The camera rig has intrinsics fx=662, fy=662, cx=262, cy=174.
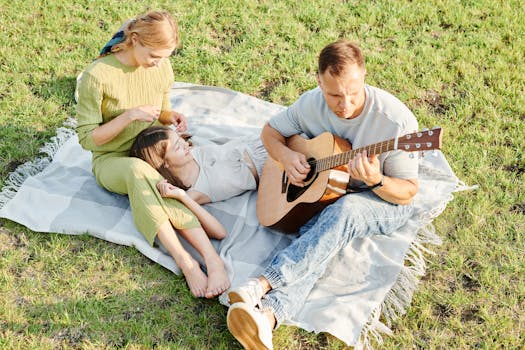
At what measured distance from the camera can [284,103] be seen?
530 centimetres

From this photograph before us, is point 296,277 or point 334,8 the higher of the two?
point 334,8

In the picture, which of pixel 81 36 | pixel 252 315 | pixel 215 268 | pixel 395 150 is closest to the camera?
pixel 252 315

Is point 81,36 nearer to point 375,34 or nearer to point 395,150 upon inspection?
point 375,34

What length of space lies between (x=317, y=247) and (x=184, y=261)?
0.80 meters

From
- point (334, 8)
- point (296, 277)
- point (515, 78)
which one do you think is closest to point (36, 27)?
point (334, 8)

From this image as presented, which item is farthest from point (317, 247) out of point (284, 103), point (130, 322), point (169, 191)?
point (284, 103)

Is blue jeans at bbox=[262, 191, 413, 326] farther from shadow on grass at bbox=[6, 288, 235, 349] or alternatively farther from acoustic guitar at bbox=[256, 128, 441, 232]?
shadow on grass at bbox=[6, 288, 235, 349]

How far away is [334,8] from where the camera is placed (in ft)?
20.3

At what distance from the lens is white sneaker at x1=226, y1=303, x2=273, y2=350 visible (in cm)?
329

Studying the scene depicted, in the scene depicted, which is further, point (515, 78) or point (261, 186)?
point (515, 78)

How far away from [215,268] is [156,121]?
1.22 meters

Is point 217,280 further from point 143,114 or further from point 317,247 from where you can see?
point 143,114

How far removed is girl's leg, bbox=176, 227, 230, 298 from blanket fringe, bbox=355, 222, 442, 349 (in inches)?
32.6

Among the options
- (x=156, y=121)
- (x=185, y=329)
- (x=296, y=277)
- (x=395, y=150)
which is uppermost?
(x=395, y=150)
